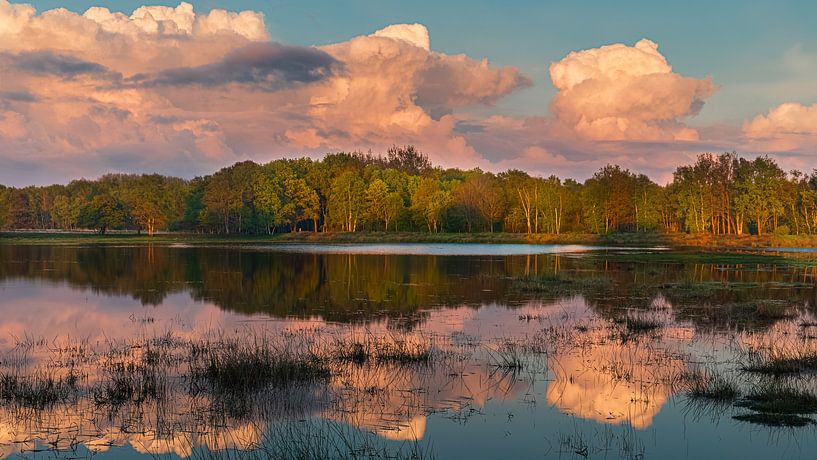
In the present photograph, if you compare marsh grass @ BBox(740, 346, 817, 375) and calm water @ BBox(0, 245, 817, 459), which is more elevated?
marsh grass @ BBox(740, 346, 817, 375)

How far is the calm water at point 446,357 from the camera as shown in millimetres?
11969

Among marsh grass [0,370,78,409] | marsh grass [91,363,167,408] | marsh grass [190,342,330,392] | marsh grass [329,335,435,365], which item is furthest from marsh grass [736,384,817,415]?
marsh grass [0,370,78,409]

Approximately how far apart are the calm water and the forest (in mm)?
89827

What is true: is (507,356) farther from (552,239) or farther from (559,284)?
(552,239)

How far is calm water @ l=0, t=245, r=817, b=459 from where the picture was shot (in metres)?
12.0

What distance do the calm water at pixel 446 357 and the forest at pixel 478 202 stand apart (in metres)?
89.8

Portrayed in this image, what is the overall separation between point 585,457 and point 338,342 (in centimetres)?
1005

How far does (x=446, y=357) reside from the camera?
18.9 meters

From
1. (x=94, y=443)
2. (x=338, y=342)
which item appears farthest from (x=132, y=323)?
(x=94, y=443)

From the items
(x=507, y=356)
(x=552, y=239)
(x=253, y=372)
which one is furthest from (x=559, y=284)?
(x=552, y=239)

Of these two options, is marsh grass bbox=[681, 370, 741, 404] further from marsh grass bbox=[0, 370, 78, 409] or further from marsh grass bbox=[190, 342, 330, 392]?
marsh grass bbox=[0, 370, 78, 409]

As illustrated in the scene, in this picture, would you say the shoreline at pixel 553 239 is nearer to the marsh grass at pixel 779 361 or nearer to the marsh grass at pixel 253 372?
the marsh grass at pixel 779 361

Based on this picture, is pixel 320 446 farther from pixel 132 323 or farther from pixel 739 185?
pixel 739 185

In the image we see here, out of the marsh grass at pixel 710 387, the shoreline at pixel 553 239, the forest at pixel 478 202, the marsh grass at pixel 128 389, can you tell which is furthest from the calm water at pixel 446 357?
the forest at pixel 478 202
